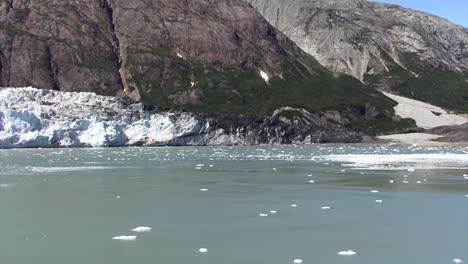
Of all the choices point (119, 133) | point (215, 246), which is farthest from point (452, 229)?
point (119, 133)

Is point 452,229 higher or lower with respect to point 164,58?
lower

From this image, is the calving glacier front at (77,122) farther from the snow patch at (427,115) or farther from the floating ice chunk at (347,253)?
the snow patch at (427,115)

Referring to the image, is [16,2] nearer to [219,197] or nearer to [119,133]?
[119,133]

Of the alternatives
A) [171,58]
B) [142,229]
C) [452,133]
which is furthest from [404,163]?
[171,58]

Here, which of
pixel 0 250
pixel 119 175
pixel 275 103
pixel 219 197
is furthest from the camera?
pixel 275 103

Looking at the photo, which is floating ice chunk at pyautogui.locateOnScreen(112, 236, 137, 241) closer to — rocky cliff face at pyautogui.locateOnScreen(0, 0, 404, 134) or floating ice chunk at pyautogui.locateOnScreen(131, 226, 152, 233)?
floating ice chunk at pyautogui.locateOnScreen(131, 226, 152, 233)

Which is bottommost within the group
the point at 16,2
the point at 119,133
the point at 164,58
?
the point at 119,133

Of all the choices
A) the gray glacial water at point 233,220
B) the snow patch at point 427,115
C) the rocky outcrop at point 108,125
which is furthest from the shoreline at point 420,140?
the gray glacial water at point 233,220
